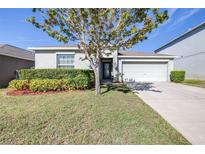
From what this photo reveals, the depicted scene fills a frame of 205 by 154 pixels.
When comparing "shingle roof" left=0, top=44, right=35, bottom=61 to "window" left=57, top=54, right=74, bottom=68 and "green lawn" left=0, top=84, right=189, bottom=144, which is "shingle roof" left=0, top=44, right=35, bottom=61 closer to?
"window" left=57, top=54, right=74, bottom=68

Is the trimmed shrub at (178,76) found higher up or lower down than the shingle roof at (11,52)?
lower down

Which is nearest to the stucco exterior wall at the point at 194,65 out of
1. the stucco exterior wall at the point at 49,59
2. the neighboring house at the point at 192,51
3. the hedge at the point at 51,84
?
the neighboring house at the point at 192,51

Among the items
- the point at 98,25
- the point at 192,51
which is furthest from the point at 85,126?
the point at 192,51

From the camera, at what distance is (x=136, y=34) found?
21.5 ft

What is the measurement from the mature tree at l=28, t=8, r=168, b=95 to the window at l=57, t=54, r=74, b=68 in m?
6.42

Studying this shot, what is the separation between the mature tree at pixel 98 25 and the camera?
606 cm

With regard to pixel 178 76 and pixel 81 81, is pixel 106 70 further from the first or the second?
pixel 178 76

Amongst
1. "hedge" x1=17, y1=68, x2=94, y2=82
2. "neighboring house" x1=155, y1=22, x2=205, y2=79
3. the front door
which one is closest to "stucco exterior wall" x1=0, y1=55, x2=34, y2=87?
"hedge" x1=17, y1=68, x2=94, y2=82

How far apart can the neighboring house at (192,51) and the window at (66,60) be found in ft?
42.1

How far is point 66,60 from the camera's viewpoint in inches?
536

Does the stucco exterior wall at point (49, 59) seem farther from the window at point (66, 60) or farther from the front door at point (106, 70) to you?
the front door at point (106, 70)
